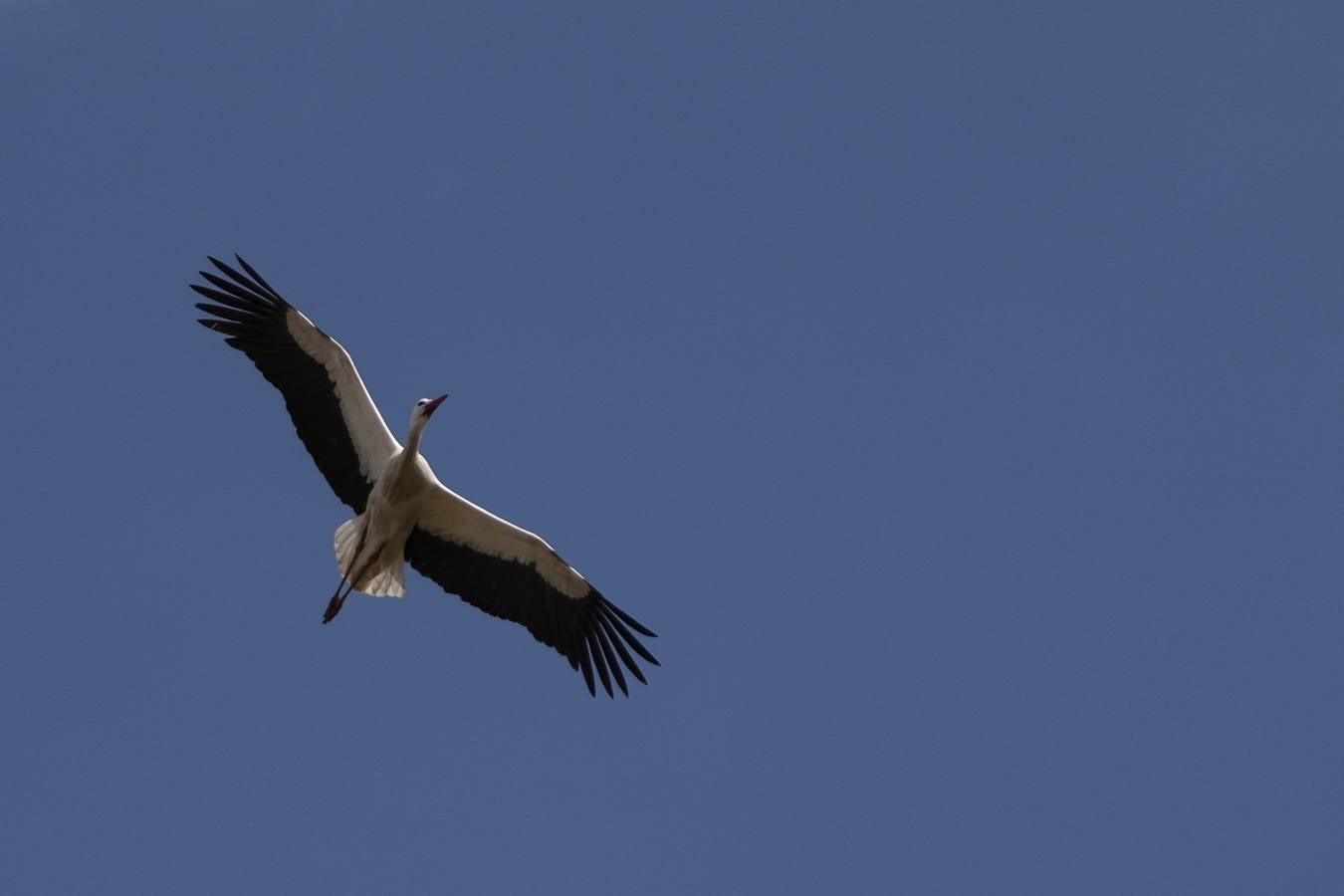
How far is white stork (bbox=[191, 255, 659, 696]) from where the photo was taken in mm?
23641

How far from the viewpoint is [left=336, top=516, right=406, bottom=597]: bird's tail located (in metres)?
23.8

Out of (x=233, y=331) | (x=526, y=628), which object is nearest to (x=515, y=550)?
(x=526, y=628)

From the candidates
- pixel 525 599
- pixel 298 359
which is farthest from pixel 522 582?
pixel 298 359

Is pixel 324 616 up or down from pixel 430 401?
down

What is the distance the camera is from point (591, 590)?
79.1 feet

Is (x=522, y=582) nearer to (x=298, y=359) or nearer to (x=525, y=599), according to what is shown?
(x=525, y=599)

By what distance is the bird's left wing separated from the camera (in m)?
24.0

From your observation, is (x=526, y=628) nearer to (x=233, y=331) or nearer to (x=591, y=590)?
(x=591, y=590)

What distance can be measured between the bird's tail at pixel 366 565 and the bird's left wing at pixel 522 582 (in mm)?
324

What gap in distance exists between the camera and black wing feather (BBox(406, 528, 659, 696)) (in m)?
24.1

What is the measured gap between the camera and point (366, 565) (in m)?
23.8

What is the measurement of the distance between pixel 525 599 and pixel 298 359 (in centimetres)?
275

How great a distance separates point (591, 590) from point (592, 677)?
727 mm

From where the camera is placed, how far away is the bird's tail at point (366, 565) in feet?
78.0
